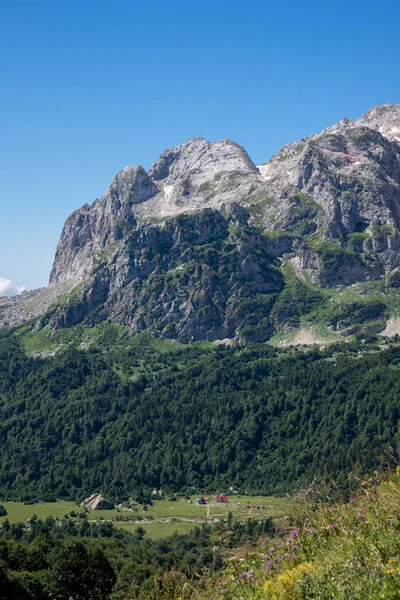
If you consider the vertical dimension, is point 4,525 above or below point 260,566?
below

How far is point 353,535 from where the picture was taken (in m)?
20.8

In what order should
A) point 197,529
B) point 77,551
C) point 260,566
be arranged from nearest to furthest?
point 260,566 < point 77,551 < point 197,529

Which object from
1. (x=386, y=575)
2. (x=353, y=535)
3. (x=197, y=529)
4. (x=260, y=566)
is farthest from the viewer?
(x=197, y=529)

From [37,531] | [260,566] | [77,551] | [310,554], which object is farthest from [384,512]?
[37,531]

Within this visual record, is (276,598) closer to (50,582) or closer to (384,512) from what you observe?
(384,512)

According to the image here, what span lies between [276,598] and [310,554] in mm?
3169

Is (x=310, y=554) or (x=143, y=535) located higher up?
(x=310, y=554)

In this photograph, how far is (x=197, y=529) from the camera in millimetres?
184250

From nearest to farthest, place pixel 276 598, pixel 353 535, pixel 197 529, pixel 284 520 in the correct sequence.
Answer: pixel 276 598
pixel 353 535
pixel 284 520
pixel 197 529

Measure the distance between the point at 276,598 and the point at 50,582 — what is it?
67.0 m

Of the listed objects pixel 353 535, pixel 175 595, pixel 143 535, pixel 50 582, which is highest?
pixel 353 535

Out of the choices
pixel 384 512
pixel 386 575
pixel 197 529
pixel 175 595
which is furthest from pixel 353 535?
pixel 197 529

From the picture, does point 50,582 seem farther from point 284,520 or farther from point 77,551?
point 284,520

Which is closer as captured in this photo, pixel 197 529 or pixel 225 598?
pixel 225 598
